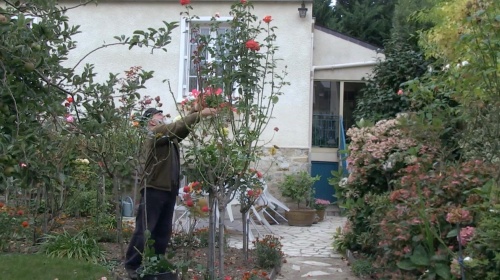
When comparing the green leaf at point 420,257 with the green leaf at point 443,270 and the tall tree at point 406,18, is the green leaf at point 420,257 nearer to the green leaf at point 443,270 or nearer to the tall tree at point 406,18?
the green leaf at point 443,270

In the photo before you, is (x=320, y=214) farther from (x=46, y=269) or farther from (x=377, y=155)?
(x=46, y=269)

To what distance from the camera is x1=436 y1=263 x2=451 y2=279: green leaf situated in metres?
4.61

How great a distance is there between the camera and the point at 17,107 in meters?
2.76

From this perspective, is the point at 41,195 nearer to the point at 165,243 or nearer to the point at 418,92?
the point at 165,243

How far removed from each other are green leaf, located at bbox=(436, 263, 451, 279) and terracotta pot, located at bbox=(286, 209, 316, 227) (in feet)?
19.2

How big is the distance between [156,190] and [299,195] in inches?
226

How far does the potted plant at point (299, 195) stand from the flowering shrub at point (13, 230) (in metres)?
4.98

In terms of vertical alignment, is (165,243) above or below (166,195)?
below

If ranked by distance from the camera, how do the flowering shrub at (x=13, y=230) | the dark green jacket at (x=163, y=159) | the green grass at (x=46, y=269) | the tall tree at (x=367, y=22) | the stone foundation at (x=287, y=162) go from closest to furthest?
the dark green jacket at (x=163, y=159) < the green grass at (x=46, y=269) < the flowering shrub at (x=13, y=230) < the stone foundation at (x=287, y=162) < the tall tree at (x=367, y=22)

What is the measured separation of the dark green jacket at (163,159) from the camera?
5.02 meters

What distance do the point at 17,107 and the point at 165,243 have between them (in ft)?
9.66

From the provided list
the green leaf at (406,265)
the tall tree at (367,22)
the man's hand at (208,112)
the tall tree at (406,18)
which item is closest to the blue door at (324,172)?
the tall tree at (406,18)

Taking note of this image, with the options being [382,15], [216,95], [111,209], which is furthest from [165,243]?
[382,15]

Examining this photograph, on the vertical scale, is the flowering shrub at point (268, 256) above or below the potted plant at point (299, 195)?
below
